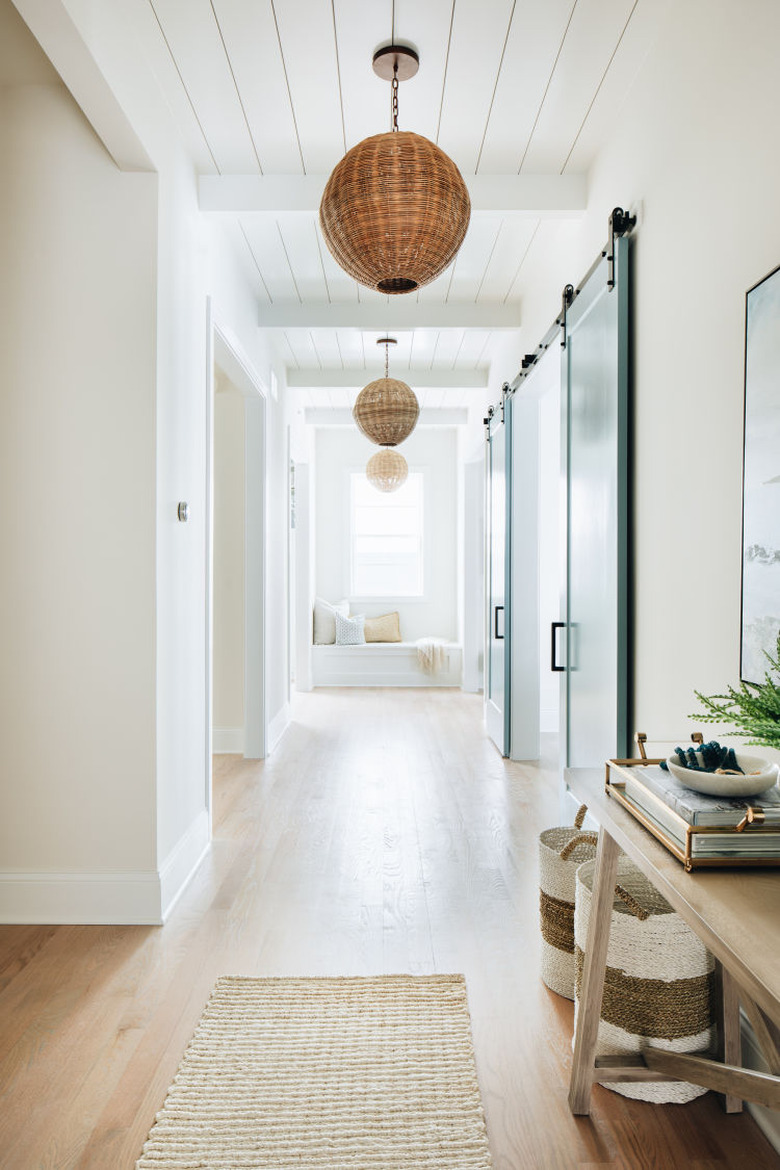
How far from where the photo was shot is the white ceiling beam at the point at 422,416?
7551 millimetres

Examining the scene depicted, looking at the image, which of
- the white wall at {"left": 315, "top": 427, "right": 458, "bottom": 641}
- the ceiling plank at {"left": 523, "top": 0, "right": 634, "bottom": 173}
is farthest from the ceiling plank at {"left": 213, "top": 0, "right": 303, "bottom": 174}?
the white wall at {"left": 315, "top": 427, "right": 458, "bottom": 641}

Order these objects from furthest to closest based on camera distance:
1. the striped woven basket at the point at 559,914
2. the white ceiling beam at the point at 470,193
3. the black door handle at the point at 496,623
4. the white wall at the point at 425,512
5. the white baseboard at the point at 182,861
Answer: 1. the white wall at the point at 425,512
2. the black door handle at the point at 496,623
3. the white ceiling beam at the point at 470,193
4. the white baseboard at the point at 182,861
5. the striped woven basket at the point at 559,914

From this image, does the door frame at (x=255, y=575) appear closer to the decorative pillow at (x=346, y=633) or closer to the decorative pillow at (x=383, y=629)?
the decorative pillow at (x=346, y=633)

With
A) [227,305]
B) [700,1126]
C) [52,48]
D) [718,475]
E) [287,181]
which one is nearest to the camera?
[700,1126]

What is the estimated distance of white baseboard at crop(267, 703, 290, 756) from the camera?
16.7 ft

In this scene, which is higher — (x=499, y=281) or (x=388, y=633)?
(x=499, y=281)

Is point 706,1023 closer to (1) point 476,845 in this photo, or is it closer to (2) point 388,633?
(1) point 476,845

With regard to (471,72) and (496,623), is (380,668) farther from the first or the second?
(471,72)

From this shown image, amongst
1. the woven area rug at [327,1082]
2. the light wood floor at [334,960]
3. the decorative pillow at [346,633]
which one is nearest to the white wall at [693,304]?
the light wood floor at [334,960]

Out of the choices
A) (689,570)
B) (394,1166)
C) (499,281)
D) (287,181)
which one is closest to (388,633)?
(499,281)

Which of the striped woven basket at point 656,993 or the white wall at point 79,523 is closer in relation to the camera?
the striped woven basket at point 656,993

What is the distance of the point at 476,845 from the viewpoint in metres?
3.30

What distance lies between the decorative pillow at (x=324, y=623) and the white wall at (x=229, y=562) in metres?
2.88

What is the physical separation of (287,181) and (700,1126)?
3.24 m
